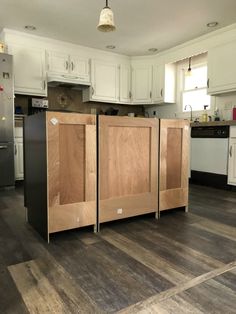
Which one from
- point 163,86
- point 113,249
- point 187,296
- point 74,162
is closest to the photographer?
point 187,296

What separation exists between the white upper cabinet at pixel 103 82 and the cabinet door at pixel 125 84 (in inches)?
4.0

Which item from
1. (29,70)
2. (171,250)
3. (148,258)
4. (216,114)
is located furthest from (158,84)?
(148,258)

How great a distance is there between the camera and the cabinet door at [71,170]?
1876mm

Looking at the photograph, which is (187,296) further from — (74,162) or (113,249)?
(74,162)

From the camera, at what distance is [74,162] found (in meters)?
1.98

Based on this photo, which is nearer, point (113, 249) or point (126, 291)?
point (126, 291)

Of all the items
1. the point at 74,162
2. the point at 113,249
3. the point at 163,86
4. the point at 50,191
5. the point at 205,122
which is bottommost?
the point at 113,249

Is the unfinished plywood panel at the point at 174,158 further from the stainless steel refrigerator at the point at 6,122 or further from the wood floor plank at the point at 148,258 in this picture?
the stainless steel refrigerator at the point at 6,122

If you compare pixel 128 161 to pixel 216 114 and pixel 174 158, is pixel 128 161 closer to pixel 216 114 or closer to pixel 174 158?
pixel 174 158

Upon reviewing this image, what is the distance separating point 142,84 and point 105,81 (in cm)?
81

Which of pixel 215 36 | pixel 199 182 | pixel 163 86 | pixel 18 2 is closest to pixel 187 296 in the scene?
pixel 199 182

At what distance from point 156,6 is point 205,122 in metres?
1.82

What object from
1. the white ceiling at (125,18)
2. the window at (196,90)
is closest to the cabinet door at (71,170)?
the white ceiling at (125,18)

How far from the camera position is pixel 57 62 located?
4.50m
